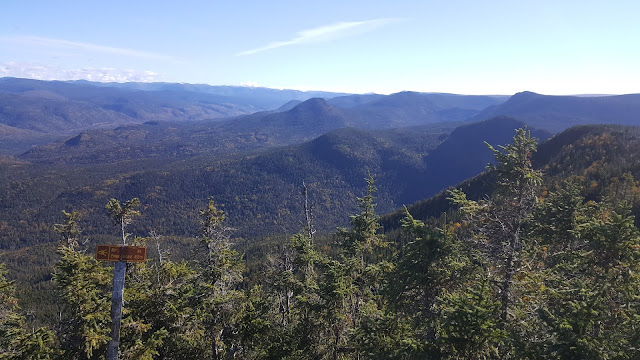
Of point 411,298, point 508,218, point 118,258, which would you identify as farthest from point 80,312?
point 508,218

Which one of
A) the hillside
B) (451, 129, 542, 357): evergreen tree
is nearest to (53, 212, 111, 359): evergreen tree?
(451, 129, 542, 357): evergreen tree

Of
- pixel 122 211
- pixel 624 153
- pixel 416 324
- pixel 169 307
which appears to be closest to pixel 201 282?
pixel 169 307

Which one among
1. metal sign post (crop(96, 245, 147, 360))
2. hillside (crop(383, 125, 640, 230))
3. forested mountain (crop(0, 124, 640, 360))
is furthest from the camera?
hillside (crop(383, 125, 640, 230))

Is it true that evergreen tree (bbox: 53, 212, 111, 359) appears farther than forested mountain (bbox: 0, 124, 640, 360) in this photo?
Yes

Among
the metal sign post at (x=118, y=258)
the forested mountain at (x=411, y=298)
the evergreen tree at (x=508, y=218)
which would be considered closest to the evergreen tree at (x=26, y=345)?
Answer: the forested mountain at (x=411, y=298)

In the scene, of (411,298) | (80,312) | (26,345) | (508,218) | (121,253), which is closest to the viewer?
(121,253)

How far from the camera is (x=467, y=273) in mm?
16922

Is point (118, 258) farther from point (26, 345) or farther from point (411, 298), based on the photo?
point (411, 298)

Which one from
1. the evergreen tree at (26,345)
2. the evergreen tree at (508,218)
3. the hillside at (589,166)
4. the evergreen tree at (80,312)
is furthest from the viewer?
the hillside at (589,166)

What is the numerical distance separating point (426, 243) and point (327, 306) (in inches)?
259

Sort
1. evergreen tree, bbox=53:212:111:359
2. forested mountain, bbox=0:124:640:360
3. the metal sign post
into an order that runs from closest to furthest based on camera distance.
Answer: the metal sign post < forested mountain, bbox=0:124:640:360 < evergreen tree, bbox=53:212:111:359

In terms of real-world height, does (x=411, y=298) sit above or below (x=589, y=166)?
above

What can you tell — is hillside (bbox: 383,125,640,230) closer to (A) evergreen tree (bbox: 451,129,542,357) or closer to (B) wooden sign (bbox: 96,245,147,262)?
(A) evergreen tree (bbox: 451,129,542,357)

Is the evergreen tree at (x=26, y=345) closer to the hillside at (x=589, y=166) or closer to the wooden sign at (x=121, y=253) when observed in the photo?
the wooden sign at (x=121, y=253)
